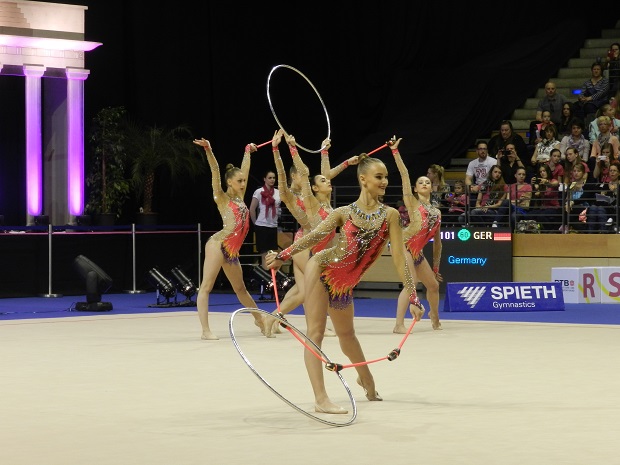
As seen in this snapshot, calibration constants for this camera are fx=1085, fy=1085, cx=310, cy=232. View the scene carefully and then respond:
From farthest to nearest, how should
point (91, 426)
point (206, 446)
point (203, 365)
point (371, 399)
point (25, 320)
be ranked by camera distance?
1. point (25, 320)
2. point (203, 365)
3. point (371, 399)
4. point (91, 426)
5. point (206, 446)

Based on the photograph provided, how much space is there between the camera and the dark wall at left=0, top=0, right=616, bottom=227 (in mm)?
19469

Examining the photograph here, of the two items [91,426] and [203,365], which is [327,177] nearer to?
[203,365]

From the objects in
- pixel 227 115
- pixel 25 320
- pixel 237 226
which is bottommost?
pixel 25 320

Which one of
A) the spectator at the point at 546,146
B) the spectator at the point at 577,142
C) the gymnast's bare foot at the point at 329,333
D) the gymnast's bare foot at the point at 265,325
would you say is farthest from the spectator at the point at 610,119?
the gymnast's bare foot at the point at 265,325

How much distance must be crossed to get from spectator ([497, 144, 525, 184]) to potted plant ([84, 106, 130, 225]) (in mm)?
6359

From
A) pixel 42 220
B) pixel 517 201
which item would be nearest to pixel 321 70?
pixel 517 201

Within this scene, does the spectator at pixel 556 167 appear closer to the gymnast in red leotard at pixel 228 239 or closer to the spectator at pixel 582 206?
the spectator at pixel 582 206

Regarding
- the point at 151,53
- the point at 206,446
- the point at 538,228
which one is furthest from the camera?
the point at 151,53

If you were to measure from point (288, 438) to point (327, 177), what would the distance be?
5009 millimetres

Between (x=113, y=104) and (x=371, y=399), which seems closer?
(x=371, y=399)

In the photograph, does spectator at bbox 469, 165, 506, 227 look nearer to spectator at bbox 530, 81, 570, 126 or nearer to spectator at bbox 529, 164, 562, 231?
spectator at bbox 529, 164, 562, 231

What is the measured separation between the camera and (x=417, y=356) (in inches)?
365

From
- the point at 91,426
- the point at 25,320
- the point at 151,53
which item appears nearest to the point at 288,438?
the point at 91,426

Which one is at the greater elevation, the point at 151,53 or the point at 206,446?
the point at 151,53
